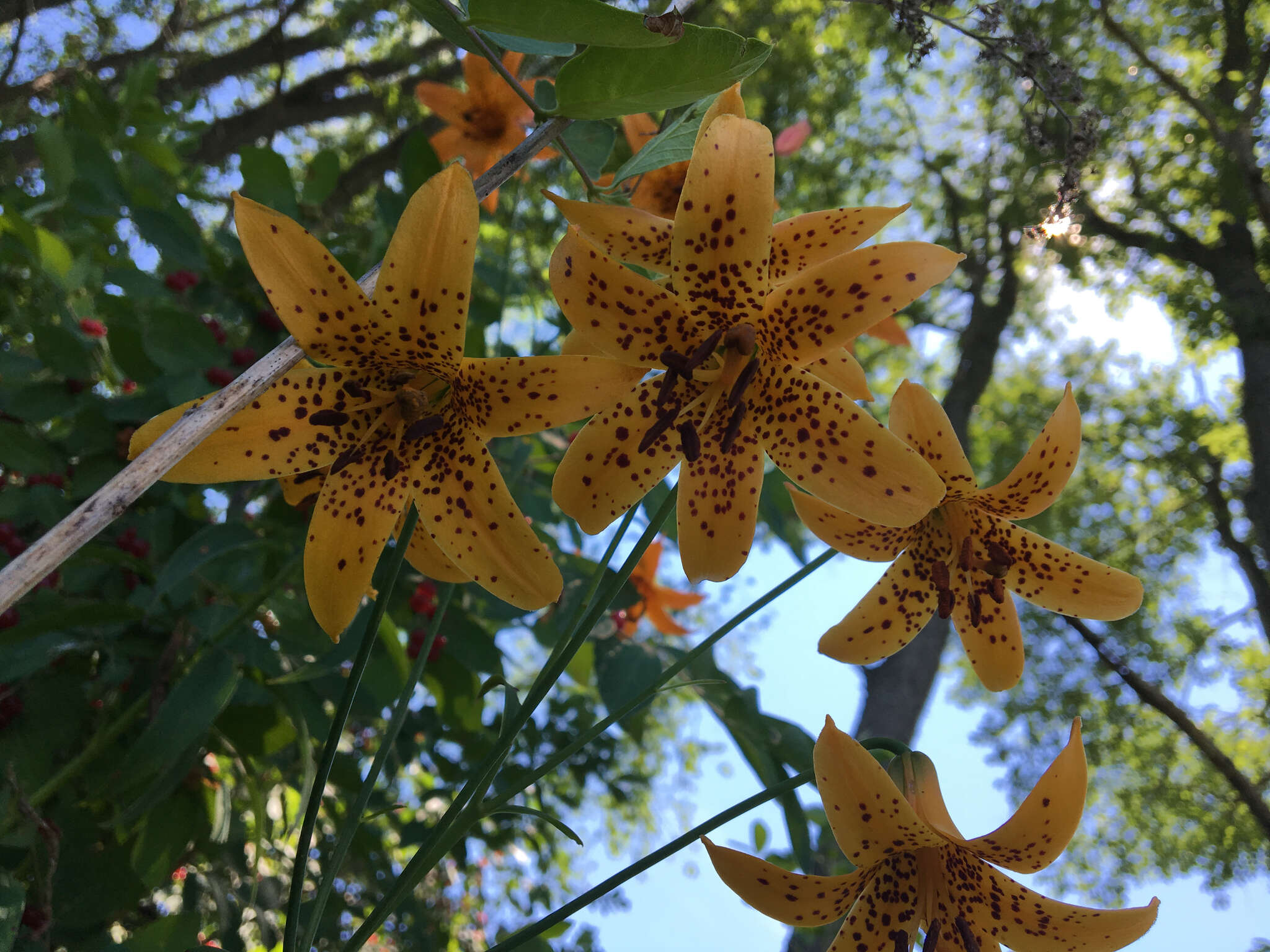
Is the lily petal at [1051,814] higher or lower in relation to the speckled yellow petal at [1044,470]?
lower

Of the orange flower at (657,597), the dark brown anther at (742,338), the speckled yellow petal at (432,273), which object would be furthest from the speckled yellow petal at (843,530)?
the orange flower at (657,597)

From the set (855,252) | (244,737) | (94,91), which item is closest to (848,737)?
(855,252)

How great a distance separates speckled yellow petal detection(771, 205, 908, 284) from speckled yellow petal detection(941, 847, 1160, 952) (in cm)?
66

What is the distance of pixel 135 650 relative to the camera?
1.17 m

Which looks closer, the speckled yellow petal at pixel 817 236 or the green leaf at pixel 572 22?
the green leaf at pixel 572 22

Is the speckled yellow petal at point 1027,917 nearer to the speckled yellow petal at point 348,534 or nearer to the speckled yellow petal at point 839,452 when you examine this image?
the speckled yellow petal at point 839,452

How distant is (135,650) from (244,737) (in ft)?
0.67

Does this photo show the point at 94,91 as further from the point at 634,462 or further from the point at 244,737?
the point at 634,462

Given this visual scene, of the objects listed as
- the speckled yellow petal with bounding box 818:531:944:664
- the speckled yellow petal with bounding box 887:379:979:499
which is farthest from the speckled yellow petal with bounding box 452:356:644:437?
the speckled yellow petal with bounding box 818:531:944:664

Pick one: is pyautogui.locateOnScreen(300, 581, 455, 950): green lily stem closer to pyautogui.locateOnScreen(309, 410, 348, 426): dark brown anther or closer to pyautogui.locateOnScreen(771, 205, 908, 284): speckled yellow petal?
pyautogui.locateOnScreen(309, 410, 348, 426): dark brown anther

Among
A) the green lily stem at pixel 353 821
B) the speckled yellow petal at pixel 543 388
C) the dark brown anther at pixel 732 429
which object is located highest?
the dark brown anther at pixel 732 429

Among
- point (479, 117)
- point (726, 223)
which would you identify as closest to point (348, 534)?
point (726, 223)

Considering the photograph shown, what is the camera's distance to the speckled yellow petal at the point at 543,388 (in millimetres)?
718

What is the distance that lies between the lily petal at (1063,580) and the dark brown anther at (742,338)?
0.44 meters
